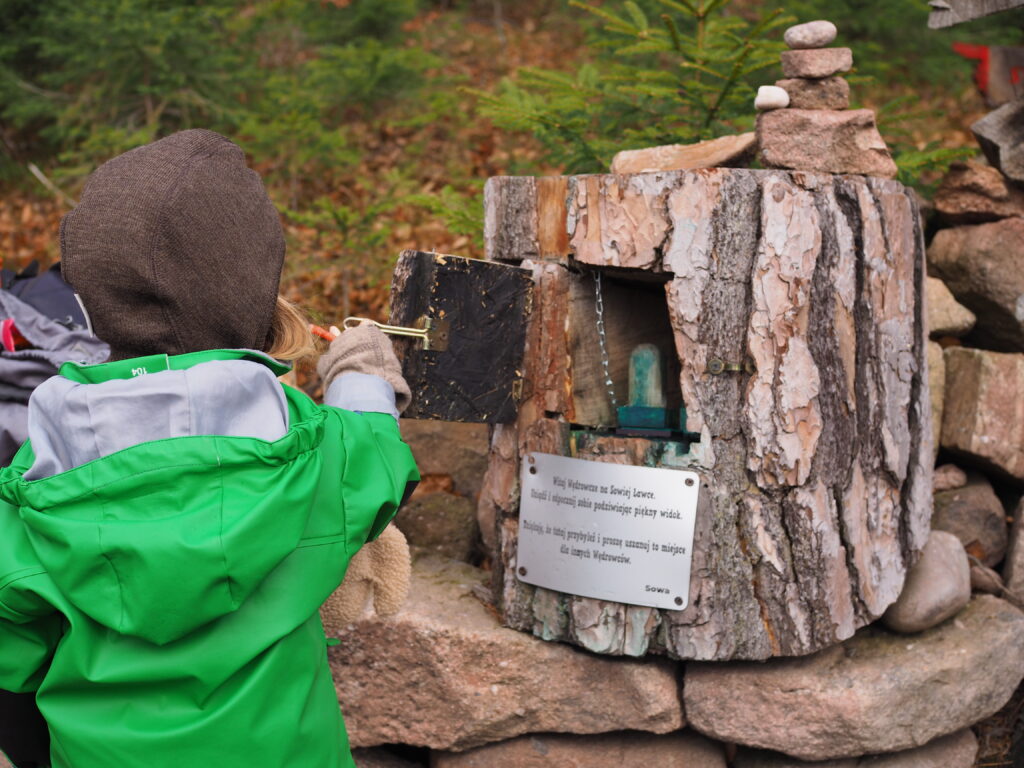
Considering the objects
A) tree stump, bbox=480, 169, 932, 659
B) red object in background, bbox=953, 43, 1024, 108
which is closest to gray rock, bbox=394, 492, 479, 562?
tree stump, bbox=480, 169, 932, 659

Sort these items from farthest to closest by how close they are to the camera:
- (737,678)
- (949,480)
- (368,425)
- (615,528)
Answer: (949,480) < (737,678) < (615,528) < (368,425)

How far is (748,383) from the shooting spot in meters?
2.65

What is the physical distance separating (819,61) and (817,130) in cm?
24

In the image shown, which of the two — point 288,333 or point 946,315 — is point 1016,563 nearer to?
point 946,315

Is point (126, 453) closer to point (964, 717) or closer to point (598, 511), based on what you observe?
point (598, 511)

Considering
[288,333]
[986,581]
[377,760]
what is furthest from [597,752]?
[288,333]

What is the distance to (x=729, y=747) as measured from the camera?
320 cm

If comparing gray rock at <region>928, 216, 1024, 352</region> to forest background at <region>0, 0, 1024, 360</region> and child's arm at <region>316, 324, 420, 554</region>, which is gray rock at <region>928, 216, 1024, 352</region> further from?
child's arm at <region>316, 324, 420, 554</region>

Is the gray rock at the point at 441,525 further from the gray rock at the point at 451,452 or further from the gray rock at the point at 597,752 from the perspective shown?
the gray rock at the point at 597,752

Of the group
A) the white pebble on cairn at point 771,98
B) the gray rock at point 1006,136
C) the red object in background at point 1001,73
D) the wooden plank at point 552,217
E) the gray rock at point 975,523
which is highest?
the red object in background at point 1001,73

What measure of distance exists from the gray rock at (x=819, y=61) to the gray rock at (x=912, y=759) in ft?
7.21

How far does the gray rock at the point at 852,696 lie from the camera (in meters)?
2.82

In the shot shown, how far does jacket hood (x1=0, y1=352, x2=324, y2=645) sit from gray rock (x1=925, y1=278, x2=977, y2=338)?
10.3ft

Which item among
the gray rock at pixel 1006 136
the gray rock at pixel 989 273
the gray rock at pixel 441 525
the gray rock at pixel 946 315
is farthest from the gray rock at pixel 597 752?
the gray rock at pixel 1006 136
